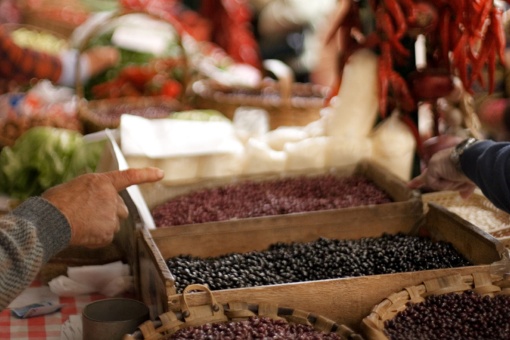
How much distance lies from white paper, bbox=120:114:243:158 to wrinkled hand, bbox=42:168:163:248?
771mm

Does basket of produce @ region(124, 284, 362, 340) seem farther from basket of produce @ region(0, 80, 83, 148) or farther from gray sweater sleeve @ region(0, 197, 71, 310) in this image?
basket of produce @ region(0, 80, 83, 148)

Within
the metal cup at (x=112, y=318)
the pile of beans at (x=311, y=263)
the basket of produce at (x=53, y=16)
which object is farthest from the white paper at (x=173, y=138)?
the basket of produce at (x=53, y=16)

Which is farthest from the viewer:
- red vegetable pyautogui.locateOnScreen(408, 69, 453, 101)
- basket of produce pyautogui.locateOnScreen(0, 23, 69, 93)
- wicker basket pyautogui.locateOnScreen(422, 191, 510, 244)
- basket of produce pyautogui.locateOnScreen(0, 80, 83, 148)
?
basket of produce pyautogui.locateOnScreen(0, 23, 69, 93)

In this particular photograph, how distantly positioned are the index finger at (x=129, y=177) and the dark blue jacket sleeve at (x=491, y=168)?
834 mm

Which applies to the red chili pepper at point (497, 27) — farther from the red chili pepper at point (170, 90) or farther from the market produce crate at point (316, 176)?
the red chili pepper at point (170, 90)

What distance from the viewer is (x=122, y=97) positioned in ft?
13.6

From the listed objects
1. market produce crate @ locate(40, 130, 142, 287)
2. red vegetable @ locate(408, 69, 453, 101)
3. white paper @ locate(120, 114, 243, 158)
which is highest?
red vegetable @ locate(408, 69, 453, 101)

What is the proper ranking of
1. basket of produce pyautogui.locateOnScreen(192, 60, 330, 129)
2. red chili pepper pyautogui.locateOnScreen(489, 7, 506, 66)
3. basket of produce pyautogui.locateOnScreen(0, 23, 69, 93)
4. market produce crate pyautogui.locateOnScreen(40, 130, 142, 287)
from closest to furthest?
1. market produce crate pyautogui.locateOnScreen(40, 130, 142, 287)
2. red chili pepper pyautogui.locateOnScreen(489, 7, 506, 66)
3. basket of produce pyautogui.locateOnScreen(192, 60, 330, 129)
4. basket of produce pyautogui.locateOnScreen(0, 23, 69, 93)

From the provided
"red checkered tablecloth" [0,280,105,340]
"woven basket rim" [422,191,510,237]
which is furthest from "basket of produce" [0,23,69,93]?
"woven basket rim" [422,191,510,237]

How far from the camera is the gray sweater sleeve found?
139 centimetres

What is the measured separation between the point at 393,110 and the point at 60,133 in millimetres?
1321

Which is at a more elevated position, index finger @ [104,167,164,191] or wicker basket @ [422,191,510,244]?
index finger @ [104,167,164,191]

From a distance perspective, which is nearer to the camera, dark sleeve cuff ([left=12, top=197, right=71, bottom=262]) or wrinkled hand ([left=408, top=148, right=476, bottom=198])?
dark sleeve cuff ([left=12, top=197, right=71, bottom=262])

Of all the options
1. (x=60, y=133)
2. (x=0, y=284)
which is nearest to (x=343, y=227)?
(x=0, y=284)
